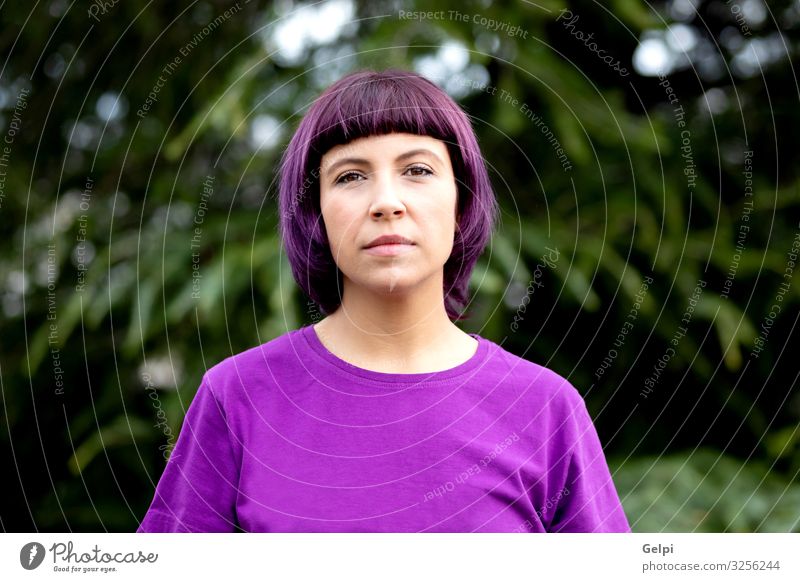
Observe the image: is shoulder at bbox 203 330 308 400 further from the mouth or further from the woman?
the mouth

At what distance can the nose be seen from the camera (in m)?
0.70

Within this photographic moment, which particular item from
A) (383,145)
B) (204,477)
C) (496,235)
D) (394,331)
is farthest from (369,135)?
(496,235)

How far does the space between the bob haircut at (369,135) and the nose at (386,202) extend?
0.04 metres

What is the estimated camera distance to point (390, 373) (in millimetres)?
745

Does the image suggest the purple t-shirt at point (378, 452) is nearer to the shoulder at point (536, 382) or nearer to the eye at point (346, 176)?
the shoulder at point (536, 382)

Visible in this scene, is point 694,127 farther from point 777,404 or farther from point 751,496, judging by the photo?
point 751,496

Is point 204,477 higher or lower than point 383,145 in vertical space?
lower

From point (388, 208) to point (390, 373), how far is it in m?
0.14

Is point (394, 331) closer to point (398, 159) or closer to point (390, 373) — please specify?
point (390, 373)

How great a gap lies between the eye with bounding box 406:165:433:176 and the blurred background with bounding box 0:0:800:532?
67 centimetres

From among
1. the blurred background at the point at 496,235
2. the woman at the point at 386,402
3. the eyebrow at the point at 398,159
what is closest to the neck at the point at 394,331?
the woman at the point at 386,402

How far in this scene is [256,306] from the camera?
158cm

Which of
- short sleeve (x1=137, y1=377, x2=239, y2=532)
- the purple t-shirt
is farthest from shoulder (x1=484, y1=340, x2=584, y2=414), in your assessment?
short sleeve (x1=137, y1=377, x2=239, y2=532)

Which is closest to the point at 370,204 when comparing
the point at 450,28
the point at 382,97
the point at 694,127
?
the point at 382,97
